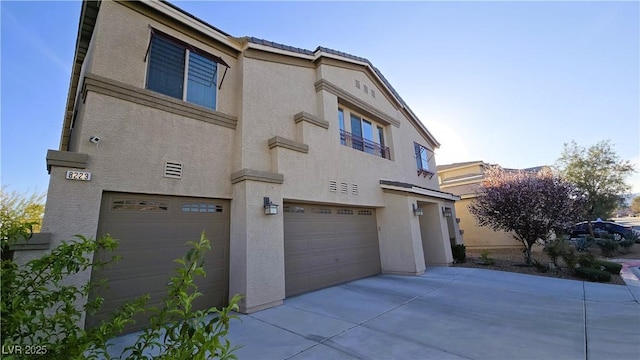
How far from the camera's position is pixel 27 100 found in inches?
270

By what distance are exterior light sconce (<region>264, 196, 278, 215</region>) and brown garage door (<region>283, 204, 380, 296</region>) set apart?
104cm

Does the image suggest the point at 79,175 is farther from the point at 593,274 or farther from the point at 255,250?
the point at 593,274

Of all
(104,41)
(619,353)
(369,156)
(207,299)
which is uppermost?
(104,41)

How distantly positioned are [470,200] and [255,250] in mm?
17079

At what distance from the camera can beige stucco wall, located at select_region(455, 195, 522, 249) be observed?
1641 centimetres

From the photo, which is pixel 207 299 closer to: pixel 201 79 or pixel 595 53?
pixel 201 79

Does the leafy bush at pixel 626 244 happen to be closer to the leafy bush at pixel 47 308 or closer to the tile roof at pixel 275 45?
the tile roof at pixel 275 45

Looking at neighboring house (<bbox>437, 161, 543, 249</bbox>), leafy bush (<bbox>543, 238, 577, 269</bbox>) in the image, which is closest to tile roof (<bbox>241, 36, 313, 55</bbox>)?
neighboring house (<bbox>437, 161, 543, 249</bbox>)

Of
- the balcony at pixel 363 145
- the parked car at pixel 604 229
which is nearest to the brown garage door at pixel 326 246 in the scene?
the balcony at pixel 363 145

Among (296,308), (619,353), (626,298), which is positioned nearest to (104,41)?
(296,308)

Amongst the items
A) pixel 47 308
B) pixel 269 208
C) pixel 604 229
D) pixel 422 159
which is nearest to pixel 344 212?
pixel 269 208

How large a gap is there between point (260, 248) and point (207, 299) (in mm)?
1669

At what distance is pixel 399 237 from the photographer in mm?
10086

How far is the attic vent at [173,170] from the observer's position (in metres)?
5.83
